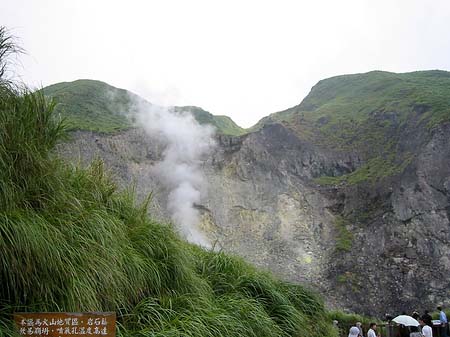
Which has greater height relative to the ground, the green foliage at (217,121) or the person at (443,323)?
the green foliage at (217,121)

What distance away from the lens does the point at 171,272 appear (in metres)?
4.70

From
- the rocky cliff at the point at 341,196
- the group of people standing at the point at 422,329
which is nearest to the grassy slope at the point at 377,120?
the rocky cliff at the point at 341,196

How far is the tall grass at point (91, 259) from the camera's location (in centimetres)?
321

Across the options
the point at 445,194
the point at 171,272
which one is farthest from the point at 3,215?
the point at 445,194

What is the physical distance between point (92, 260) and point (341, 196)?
26.7 metres

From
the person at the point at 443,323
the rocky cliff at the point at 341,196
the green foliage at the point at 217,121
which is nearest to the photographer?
the person at the point at 443,323

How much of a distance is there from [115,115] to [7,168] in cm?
3210

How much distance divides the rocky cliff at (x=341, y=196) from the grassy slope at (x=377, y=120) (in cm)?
12

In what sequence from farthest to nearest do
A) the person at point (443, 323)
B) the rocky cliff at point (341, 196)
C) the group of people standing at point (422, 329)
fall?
the rocky cliff at point (341, 196) < the person at point (443, 323) < the group of people standing at point (422, 329)

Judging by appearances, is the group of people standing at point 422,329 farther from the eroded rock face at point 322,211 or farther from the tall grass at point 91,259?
the eroded rock face at point 322,211

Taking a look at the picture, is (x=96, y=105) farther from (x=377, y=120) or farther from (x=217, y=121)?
(x=377, y=120)

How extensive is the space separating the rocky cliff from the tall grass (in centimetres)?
1259

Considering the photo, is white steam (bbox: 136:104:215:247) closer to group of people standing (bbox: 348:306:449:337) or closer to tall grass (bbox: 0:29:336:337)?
group of people standing (bbox: 348:306:449:337)

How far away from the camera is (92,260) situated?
3.67 m
